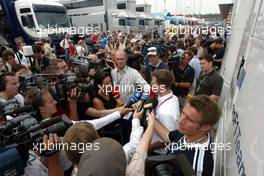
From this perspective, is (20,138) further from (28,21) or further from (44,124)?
(28,21)

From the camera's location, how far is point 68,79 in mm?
3217

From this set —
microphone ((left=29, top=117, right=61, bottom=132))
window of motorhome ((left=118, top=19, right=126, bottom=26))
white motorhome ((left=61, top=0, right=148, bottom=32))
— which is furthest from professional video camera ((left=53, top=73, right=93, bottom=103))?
window of motorhome ((left=118, top=19, right=126, bottom=26))

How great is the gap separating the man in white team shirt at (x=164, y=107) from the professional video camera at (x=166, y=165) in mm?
1377

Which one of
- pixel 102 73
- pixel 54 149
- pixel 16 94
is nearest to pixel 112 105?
pixel 102 73

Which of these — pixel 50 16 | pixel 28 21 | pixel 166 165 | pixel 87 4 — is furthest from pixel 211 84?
pixel 87 4

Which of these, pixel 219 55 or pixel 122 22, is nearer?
pixel 219 55

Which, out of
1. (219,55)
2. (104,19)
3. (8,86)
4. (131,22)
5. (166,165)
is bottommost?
(131,22)

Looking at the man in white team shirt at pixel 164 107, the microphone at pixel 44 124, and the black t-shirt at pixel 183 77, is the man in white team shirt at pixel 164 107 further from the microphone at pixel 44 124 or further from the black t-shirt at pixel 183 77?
the black t-shirt at pixel 183 77

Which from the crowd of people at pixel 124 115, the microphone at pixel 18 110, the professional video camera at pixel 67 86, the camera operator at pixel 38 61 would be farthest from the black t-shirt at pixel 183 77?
the microphone at pixel 18 110

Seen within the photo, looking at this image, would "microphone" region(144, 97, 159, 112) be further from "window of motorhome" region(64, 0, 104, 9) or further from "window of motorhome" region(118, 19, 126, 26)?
"window of motorhome" region(64, 0, 104, 9)

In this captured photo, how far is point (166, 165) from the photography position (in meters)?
1.04

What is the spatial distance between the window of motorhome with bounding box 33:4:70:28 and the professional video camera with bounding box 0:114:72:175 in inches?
566

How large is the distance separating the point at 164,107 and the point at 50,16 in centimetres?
1472

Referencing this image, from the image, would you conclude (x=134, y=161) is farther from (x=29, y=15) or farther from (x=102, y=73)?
(x=29, y=15)
